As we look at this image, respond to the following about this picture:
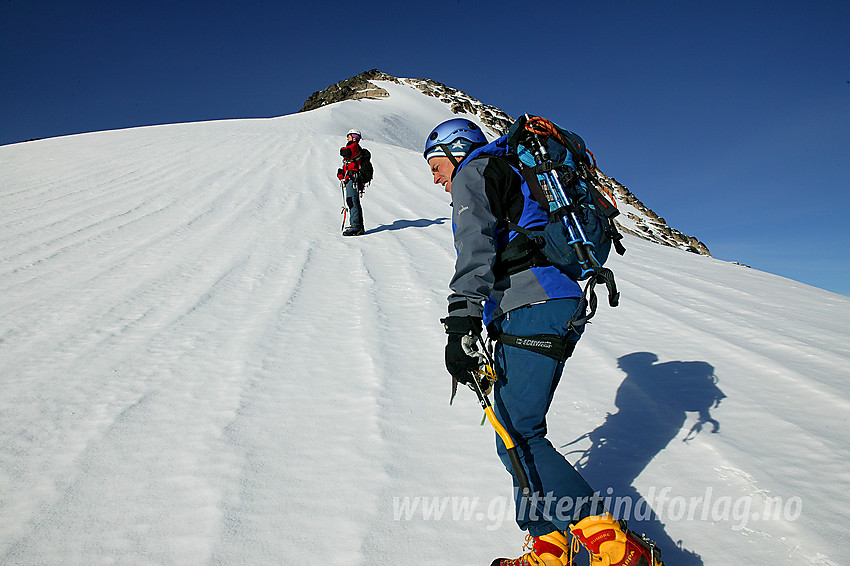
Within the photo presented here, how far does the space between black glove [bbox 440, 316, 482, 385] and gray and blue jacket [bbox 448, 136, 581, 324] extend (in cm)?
3

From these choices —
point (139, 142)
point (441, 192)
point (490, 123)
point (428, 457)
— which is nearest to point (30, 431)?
point (428, 457)

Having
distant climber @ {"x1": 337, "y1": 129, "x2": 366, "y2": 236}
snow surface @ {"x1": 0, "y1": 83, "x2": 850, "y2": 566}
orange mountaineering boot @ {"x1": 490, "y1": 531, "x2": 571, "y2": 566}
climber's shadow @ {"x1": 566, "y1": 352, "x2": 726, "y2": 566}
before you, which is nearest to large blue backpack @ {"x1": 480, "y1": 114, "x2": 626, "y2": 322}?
orange mountaineering boot @ {"x1": 490, "y1": 531, "x2": 571, "y2": 566}

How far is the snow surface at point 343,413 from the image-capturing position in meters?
1.92

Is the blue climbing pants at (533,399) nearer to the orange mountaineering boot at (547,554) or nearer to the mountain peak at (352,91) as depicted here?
the orange mountaineering boot at (547,554)

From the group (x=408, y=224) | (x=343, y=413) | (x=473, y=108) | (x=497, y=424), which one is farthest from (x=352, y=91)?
(x=497, y=424)

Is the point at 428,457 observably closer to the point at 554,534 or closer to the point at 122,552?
the point at 554,534

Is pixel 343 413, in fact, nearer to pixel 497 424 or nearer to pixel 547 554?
pixel 497 424

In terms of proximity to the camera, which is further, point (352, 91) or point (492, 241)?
point (352, 91)

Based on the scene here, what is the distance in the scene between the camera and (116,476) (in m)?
2.18

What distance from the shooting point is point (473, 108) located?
5147 cm

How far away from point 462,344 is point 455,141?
923 millimetres

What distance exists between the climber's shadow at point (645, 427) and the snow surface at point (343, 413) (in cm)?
1

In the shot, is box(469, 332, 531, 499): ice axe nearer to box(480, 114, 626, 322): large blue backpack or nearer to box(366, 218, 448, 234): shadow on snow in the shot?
box(480, 114, 626, 322): large blue backpack

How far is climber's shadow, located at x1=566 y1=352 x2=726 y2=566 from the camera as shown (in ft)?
6.85
